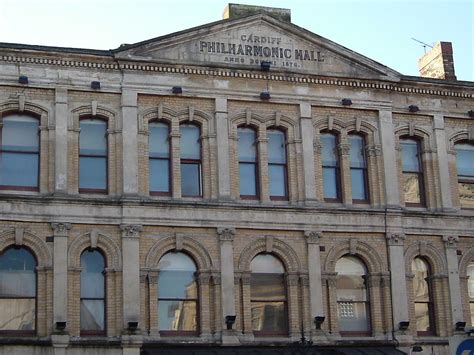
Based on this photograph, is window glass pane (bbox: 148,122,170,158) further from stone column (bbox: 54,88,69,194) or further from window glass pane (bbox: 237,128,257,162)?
stone column (bbox: 54,88,69,194)

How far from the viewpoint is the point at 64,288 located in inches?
825

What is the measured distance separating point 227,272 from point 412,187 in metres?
6.70

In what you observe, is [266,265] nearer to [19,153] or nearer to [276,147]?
[276,147]

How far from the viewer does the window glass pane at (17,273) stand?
68.7ft

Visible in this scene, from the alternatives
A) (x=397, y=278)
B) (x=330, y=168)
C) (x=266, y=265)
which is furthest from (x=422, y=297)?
(x=266, y=265)

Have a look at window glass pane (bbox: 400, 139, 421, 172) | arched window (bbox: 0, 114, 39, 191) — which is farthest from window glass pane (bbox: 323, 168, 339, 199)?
arched window (bbox: 0, 114, 39, 191)

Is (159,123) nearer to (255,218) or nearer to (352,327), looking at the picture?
(255,218)

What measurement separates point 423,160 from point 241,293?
729 centimetres

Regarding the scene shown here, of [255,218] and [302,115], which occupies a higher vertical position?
[302,115]

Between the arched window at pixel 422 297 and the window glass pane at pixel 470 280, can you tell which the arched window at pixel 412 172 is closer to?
the arched window at pixel 422 297

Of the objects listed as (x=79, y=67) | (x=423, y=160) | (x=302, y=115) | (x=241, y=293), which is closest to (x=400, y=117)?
(x=423, y=160)

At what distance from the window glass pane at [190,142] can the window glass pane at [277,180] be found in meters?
2.15

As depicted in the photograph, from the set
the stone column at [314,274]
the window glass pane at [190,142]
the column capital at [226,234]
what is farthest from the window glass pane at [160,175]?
the stone column at [314,274]

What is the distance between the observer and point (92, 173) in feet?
73.8
